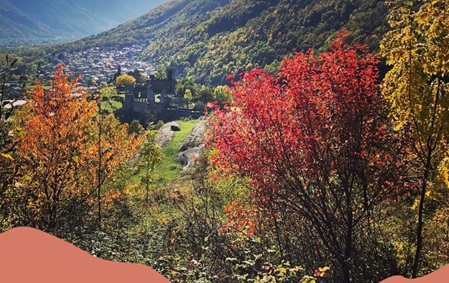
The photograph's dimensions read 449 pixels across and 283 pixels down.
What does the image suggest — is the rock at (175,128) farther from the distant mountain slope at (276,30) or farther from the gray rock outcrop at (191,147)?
the distant mountain slope at (276,30)

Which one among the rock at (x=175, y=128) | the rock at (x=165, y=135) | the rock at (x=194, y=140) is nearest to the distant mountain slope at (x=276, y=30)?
the rock at (x=175, y=128)

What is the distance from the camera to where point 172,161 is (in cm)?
5319

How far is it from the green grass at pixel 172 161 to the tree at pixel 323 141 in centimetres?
3278

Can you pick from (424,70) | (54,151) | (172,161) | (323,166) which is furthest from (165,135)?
(424,70)

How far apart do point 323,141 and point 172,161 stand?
44041mm

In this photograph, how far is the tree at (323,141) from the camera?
32.4 ft

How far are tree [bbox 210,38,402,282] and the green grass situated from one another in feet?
108

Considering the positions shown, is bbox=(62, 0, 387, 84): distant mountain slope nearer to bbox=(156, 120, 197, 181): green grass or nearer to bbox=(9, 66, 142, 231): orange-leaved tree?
bbox=(156, 120, 197, 181): green grass

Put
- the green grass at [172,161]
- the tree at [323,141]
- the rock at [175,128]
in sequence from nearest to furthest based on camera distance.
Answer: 1. the tree at [323,141]
2. the green grass at [172,161]
3. the rock at [175,128]

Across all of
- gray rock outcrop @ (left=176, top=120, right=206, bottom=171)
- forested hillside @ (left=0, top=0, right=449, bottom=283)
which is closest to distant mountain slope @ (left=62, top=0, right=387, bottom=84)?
gray rock outcrop @ (left=176, top=120, right=206, bottom=171)

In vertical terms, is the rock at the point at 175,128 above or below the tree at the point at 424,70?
above

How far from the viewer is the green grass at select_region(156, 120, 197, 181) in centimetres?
4791

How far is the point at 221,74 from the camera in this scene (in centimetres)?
16025

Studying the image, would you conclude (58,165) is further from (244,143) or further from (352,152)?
(352,152)
